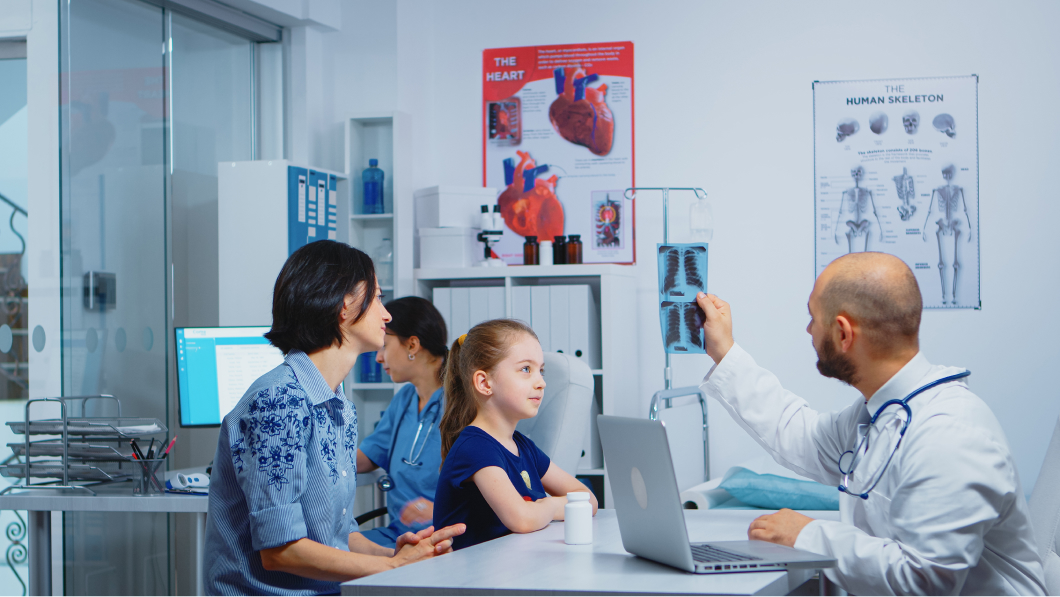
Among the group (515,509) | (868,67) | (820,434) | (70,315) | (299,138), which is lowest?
(515,509)

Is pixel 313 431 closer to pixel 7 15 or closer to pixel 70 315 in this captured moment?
pixel 70 315

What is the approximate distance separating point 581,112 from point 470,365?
243 cm

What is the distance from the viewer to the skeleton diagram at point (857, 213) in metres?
4.01

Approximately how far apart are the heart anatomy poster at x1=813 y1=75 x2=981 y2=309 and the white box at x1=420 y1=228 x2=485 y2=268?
1.58 m

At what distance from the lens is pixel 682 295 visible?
6.71ft

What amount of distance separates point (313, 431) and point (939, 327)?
10.4 ft

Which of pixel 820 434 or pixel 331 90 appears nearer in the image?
pixel 820 434

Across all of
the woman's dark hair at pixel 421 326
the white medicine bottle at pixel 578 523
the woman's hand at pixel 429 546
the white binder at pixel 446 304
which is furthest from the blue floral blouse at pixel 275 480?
the white binder at pixel 446 304

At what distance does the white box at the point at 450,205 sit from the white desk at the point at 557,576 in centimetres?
253

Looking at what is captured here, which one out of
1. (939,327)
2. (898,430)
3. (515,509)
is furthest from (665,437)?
(939,327)

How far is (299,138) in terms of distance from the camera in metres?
4.15

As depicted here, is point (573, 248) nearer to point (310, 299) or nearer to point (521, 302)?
point (521, 302)

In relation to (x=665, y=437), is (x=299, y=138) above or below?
above

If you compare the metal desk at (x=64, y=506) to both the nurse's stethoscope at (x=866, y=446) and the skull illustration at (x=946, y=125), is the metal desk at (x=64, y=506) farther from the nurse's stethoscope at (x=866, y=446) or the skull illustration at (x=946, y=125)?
the skull illustration at (x=946, y=125)
